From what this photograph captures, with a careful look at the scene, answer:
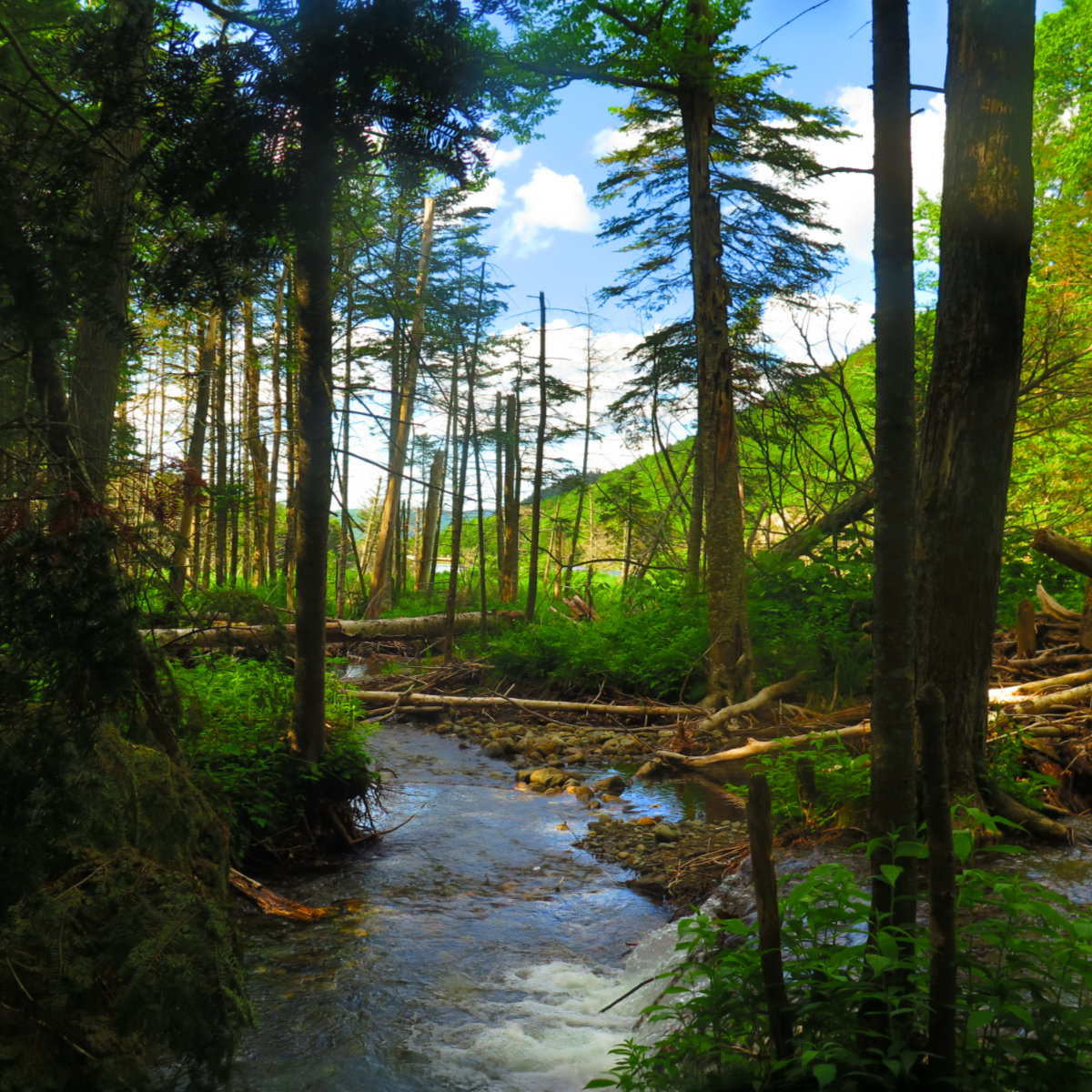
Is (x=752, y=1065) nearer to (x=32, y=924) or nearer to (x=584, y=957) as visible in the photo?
(x=32, y=924)

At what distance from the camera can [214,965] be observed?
2.65 metres

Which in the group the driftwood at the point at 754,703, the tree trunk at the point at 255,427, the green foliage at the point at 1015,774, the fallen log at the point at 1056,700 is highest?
the tree trunk at the point at 255,427

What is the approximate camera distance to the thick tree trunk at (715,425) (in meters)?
10.8

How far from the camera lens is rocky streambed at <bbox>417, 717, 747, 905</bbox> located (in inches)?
236

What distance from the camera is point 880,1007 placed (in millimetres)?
2416

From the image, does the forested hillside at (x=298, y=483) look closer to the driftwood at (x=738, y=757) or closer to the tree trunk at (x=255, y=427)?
the driftwood at (x=738, y=757)

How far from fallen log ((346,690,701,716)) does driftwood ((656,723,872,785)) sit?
2544mm

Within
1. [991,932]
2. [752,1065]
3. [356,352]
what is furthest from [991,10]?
[356,352]

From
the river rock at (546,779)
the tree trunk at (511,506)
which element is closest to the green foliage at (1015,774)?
the river rock at (546,779)

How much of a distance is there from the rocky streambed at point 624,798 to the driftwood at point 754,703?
0.25m

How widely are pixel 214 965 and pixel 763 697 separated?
8.51 meters

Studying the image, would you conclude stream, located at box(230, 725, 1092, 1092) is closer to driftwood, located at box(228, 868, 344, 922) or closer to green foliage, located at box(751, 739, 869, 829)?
driftwood, located at box(228, 868, 344, 922)

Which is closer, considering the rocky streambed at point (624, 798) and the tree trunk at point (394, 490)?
the rocky streambed at point (624, 798)

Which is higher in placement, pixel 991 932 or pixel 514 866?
pixel 991 932
